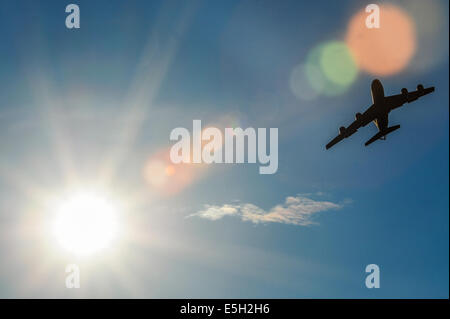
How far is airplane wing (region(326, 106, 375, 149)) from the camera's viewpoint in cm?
6606

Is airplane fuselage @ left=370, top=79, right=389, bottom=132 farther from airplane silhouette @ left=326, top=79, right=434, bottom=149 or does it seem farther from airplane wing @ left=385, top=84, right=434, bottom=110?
airplane wing @ left=385, top=84, right=434, bottom=110

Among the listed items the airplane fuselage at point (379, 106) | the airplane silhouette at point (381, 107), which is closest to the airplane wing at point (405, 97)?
the airplane silhouette at point (381, 107)

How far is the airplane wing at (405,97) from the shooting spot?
60828mm

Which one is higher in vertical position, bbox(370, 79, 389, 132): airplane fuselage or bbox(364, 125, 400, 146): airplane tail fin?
bbox(370, 79, 389, 132): airplane fuselage

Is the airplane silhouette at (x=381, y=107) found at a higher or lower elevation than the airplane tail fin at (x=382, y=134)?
higher

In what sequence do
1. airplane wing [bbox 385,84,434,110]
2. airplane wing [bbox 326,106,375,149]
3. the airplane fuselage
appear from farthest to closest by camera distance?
airplane wing [bbox 326,106,375,149] < the airplane fuselage < airplane wing [bbox 385,84,434,110]

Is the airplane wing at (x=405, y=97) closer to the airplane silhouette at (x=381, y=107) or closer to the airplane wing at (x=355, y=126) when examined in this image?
the airplane silhouette at (x=381, y=107)

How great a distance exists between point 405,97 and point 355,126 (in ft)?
35.9

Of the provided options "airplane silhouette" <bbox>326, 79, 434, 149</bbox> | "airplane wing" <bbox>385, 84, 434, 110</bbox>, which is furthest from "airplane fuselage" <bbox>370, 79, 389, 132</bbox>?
"airplane wing" <bbox>385, 84, 434, 110</bbox>

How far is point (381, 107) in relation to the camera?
207 feet

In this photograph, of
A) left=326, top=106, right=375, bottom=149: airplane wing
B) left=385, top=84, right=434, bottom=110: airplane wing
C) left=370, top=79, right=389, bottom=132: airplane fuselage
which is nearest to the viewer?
left=385, top=84, right=434, bottom=110: airplane wing

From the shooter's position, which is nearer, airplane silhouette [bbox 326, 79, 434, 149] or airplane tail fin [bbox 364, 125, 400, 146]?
airplane silhouette [bbox 326, 79, 434, 149]

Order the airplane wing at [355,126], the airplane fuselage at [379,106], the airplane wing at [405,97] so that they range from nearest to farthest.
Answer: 1. the airplane wing at [405,97]
2. the airplane fuselage at [379,106]
3. the airplane wing at [355,126]
